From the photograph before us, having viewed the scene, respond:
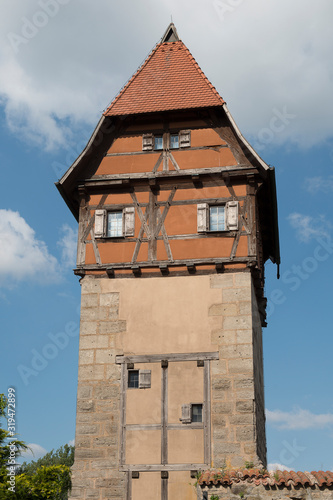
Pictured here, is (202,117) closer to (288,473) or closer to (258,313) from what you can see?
(258,313)

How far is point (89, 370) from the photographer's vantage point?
19281 mm

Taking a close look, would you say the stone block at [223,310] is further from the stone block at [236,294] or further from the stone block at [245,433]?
the stone block at [245,433]

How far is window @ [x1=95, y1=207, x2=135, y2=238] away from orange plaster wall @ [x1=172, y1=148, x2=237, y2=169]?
2.03 meters

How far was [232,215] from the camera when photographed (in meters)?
20.0

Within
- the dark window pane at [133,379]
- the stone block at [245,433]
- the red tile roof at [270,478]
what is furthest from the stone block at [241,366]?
the red tile roof at [270,478]

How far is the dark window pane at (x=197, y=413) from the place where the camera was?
60.2ft

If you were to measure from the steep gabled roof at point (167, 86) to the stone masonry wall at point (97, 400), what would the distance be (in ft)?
17.8

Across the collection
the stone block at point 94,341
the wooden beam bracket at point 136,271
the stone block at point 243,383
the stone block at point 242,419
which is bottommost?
the stone block at point 242,419

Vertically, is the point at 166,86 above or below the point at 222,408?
above

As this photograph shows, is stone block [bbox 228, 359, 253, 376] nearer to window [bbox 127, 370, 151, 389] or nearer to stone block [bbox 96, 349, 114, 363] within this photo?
window [bbox 127, 370, 151, 389]

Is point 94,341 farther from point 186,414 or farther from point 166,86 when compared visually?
point 166,86

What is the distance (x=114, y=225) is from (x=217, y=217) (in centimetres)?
295

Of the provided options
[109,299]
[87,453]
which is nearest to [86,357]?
[109,299]

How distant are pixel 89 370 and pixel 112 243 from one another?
362cm
